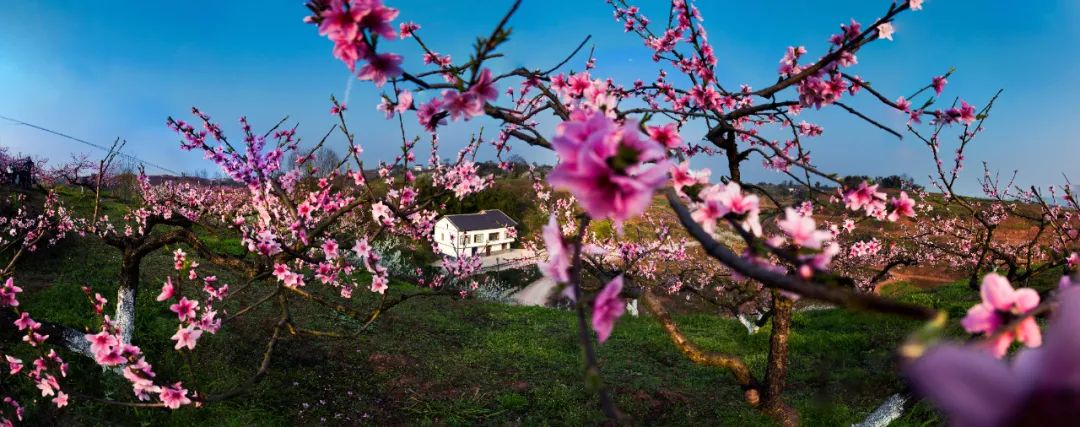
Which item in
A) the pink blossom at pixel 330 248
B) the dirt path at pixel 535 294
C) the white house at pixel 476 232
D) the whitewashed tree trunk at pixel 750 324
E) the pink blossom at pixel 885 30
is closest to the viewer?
the pink blossom at pixel 885 30

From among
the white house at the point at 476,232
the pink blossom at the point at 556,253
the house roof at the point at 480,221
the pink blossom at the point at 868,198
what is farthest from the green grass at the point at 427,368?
the house roof at the point at 480,221

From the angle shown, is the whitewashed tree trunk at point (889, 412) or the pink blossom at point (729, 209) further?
the whitewashed tree trunk at point (889, 412)

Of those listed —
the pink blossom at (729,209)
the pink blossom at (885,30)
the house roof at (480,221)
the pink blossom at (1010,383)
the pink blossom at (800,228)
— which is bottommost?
the pink blossom at (1010,383)

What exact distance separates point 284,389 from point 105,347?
2791 mm

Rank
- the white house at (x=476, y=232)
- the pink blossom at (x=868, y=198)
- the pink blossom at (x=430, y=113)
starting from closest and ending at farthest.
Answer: the pink blossom at (x=430, y=113), the pink blossom at (x=868, y=198), the white house at (x=476, y=232)

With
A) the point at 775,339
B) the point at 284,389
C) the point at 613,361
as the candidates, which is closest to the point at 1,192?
the point at 284,389

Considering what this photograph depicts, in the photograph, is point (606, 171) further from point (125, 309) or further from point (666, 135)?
point (125, 309)

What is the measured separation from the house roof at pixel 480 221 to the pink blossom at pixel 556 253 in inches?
958

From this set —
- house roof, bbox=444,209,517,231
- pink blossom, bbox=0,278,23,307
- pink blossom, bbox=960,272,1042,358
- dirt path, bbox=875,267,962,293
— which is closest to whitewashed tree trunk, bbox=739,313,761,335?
pink blossom, bbox=960,272,1042,358

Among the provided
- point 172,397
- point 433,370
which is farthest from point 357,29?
point 433,370

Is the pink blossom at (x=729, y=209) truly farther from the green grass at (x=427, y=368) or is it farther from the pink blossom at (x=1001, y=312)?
the green grass at (x=427, y=368)

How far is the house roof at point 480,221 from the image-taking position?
26.7 metres

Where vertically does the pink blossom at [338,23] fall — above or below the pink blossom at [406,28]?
below

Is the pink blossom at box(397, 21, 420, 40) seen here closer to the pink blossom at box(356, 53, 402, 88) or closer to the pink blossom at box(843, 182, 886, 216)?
the pink blossom at box(356, 53, 402, 88)
